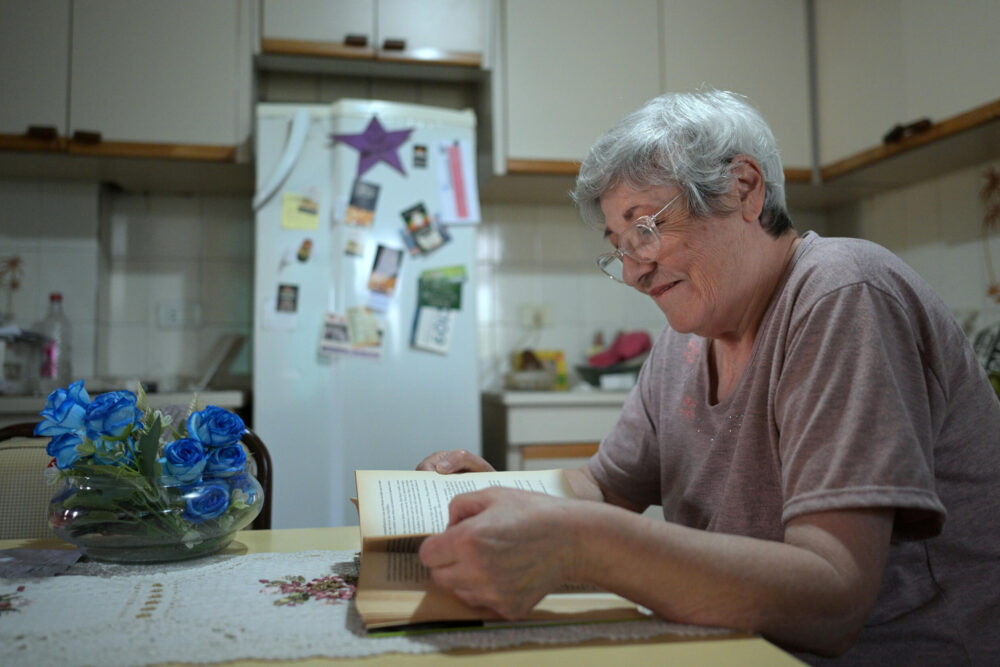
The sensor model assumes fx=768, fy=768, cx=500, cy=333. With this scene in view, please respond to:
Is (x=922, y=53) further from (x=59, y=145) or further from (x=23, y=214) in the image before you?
(x=23, y=214)

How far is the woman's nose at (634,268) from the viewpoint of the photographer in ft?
3.19

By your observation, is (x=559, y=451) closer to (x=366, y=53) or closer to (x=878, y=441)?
(x=366, y=53)

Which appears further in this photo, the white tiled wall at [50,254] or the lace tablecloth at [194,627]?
the white tiled wall at [50,254]

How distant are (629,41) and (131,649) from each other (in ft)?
8.15

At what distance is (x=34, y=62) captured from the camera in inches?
90.4

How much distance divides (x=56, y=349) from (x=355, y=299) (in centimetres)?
102

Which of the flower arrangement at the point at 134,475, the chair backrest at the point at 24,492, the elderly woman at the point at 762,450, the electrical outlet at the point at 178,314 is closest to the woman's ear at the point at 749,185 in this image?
the elderly woman at the point at 762,450

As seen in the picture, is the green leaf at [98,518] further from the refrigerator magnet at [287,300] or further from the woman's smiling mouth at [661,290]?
the refrigerator magnet at [287,300]

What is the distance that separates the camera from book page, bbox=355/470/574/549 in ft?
2.37

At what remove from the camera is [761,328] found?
87 cm

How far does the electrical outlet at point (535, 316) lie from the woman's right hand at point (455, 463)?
185 centimetres

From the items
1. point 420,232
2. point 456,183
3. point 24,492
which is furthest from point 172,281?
point 24,492

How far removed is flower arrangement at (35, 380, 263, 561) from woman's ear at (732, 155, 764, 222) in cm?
62

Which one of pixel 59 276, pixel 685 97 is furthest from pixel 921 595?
pixel 59 276
